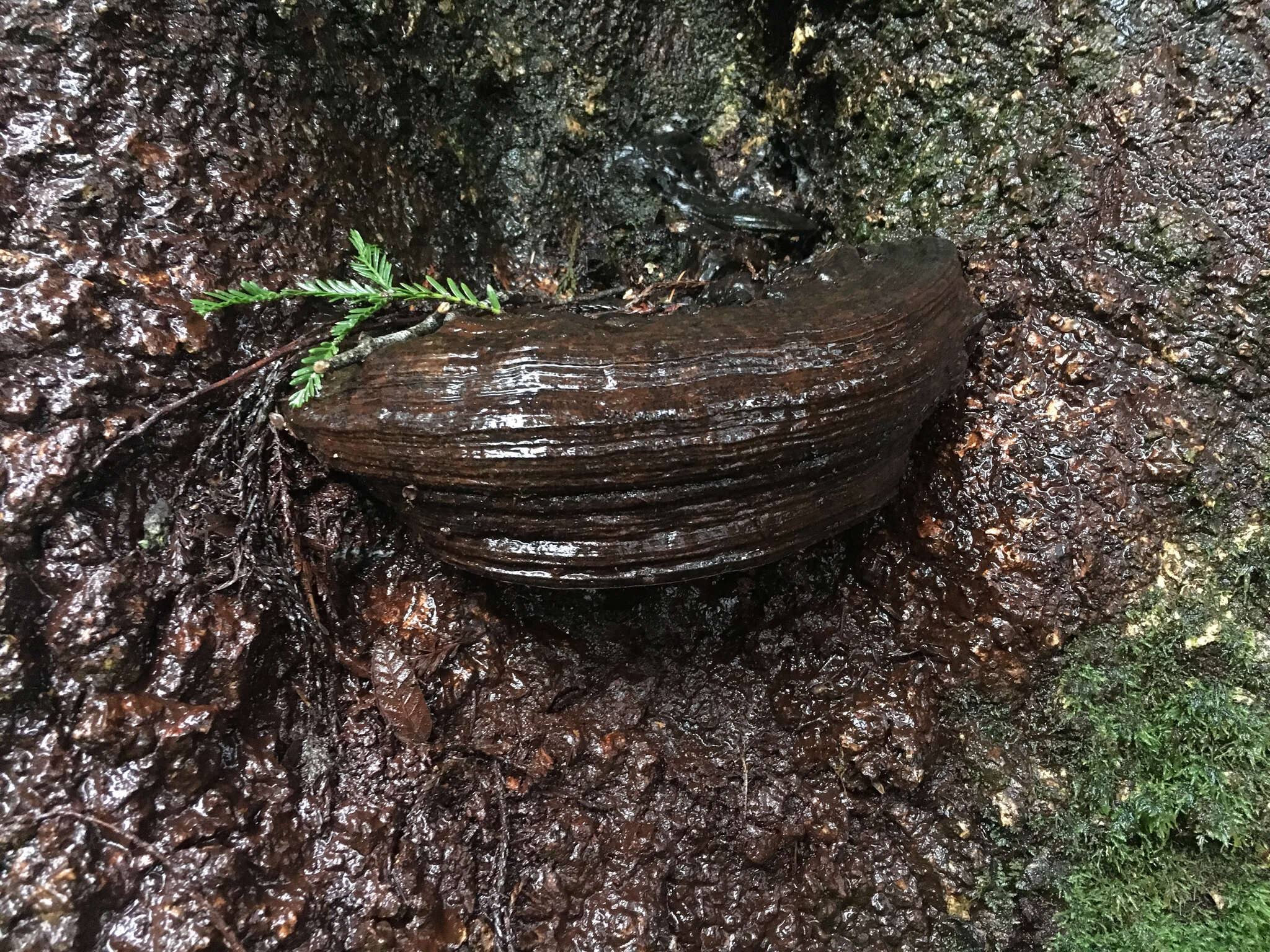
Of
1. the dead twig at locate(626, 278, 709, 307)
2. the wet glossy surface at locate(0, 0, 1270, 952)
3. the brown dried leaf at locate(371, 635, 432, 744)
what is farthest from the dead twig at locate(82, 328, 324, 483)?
the dead twig at locate(626, 278, 709, 307)

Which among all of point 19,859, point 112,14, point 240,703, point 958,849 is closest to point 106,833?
point 19,859

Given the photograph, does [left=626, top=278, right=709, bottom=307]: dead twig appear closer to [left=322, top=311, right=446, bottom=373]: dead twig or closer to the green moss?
[left=322, top=311, right=446, bottom=373]: dead twig

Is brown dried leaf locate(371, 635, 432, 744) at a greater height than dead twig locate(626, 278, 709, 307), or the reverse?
dead twig locate(626, 278, 709, 307)

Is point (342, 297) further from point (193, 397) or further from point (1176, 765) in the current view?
point (1176, 765)

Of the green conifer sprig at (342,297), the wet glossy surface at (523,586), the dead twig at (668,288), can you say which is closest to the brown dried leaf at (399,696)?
the wet glossy surface at (523,586)

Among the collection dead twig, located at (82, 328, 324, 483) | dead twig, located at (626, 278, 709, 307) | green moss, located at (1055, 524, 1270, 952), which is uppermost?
dead twig, located at (626, 278, 709, 307)

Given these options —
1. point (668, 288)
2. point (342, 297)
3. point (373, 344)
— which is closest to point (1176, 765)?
point (668, 288)
